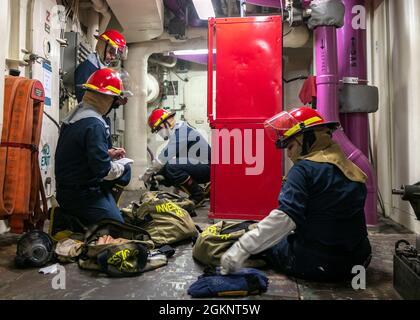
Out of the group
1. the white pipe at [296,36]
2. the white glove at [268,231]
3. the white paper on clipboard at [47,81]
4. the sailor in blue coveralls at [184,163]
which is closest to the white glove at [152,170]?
the sailor in blue coveralls at [184,163]

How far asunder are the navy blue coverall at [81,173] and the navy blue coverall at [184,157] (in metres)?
2.23

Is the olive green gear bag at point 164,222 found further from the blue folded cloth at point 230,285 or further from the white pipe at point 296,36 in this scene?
the white pipe at point 296,36

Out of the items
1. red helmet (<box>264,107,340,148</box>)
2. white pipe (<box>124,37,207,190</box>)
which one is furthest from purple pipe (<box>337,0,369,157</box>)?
white pipe (<box>124,37,207,190</box>)

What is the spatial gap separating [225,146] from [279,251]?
1.84 metres

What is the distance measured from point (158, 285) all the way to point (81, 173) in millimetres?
1225

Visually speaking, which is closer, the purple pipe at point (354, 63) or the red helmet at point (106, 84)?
the red helmet at point (106, 84)

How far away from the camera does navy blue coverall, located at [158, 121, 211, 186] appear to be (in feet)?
16.9

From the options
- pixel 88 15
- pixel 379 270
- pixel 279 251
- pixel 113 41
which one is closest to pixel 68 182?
pixel 279 251

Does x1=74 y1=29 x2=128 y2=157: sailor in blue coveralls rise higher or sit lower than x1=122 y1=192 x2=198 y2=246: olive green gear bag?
higher

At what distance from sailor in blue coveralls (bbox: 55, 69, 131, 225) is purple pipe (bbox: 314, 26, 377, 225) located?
2209mm

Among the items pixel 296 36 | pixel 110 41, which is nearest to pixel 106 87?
pixel 110 41

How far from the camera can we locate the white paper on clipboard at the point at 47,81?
151 inches

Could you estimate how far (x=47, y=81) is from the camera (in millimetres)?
3900

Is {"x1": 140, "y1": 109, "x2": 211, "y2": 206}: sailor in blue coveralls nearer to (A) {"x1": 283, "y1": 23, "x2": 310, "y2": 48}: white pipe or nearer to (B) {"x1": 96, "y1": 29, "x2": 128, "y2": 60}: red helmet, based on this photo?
(B) {"x1": 96, "y1": 29, "x2": 128, "y2": 60}: red helmet
